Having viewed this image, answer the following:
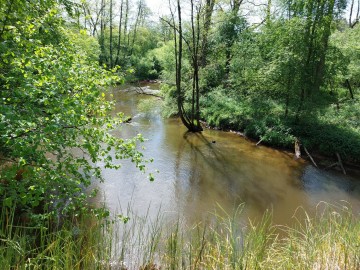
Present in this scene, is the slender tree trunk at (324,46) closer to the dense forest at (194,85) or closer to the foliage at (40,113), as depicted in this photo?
the dense forest at (194,85)

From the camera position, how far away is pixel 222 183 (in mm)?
9492

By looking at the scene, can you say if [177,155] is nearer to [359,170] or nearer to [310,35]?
[359,170]

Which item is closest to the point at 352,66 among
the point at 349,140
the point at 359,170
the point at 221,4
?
the point at 349,140

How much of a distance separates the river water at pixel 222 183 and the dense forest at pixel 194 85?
105cm

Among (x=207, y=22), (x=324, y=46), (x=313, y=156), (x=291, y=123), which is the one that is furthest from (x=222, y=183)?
(x=207, y=22)

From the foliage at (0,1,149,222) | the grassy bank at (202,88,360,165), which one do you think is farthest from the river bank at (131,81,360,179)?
the foliage at (0,1,149,222)

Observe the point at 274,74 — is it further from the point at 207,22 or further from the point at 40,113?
the point at 40,113

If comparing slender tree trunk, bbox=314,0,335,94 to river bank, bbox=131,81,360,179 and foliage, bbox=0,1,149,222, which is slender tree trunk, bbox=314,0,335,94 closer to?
river bank, bbox=131,81,360,179

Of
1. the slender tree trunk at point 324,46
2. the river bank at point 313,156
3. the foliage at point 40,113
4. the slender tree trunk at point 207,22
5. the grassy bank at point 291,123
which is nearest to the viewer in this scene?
the foliage at point 40,113

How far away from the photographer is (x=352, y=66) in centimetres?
1520

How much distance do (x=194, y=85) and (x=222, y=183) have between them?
6696 millimetres

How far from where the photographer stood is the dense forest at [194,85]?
3688 mm

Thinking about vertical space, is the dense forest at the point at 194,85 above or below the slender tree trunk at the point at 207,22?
below

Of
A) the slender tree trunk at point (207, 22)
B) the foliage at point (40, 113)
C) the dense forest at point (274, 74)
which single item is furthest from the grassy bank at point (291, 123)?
the foliage at point (40, 113)
